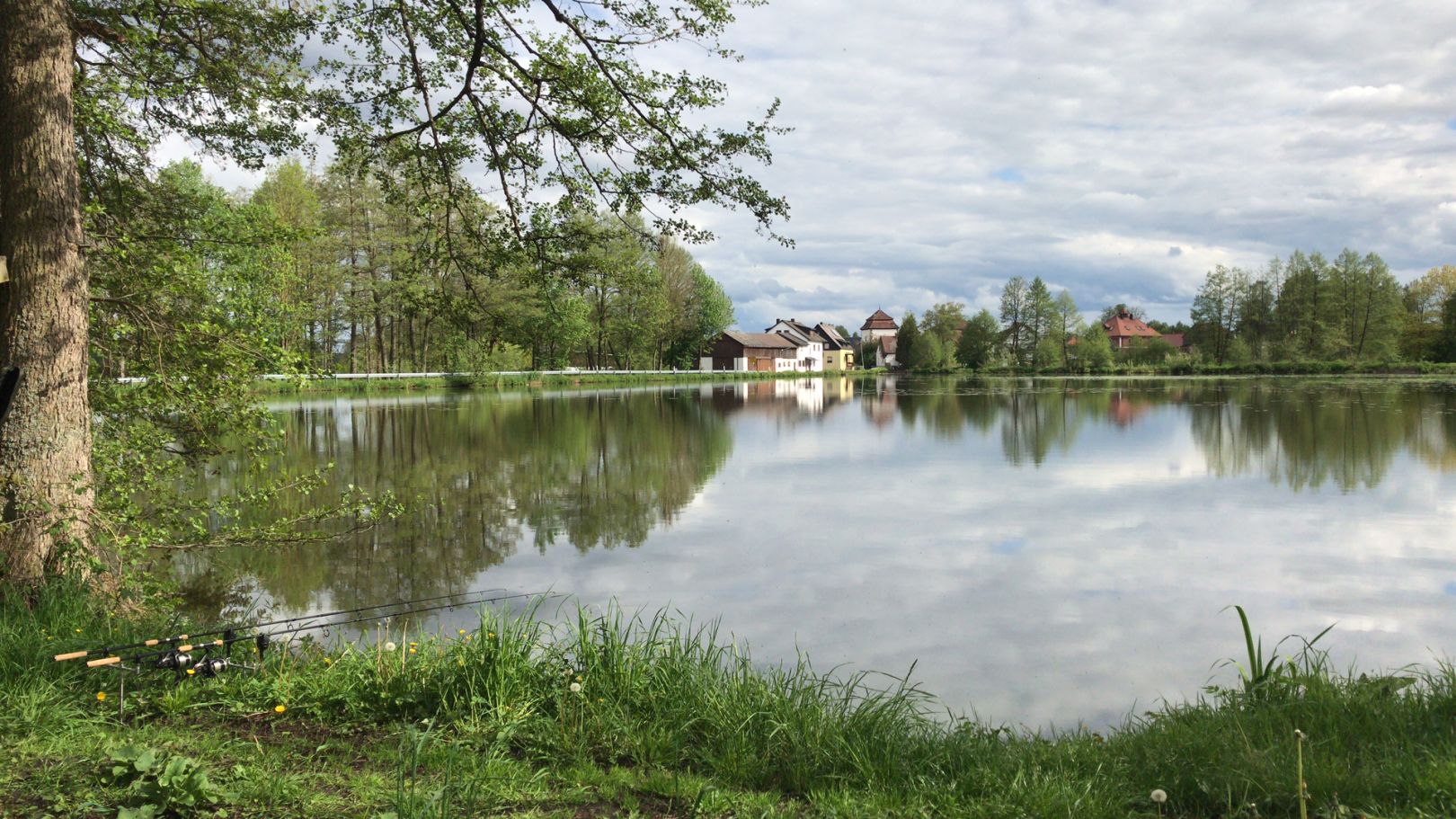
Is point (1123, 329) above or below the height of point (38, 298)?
above

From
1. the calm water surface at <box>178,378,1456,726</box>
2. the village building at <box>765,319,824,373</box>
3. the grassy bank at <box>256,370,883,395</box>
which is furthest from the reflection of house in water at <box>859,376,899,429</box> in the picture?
the village building at <box>765,319,824,373</box>

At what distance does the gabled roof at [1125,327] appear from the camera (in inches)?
4414

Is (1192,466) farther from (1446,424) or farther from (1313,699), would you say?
(1313,699)

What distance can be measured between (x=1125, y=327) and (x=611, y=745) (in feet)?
403

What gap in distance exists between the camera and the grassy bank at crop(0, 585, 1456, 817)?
3.14 meters

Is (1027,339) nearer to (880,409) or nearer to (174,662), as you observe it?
(880,409)

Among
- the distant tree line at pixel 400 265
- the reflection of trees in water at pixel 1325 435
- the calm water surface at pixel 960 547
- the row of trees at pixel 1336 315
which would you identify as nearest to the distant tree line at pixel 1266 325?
the row of trees at pixel 1336 315

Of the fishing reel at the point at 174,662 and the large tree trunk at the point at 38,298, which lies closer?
the fishing reel at the point at 174,662

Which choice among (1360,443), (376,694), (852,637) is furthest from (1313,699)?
(1360,443)

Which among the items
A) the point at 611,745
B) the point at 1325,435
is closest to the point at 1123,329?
the point at 1325,435

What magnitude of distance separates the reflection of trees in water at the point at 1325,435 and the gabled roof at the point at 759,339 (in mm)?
64169

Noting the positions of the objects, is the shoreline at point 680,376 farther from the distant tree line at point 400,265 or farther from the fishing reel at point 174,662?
the fishing reel at point 174,662

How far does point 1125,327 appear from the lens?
375 feet

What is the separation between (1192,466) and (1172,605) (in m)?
9.65
